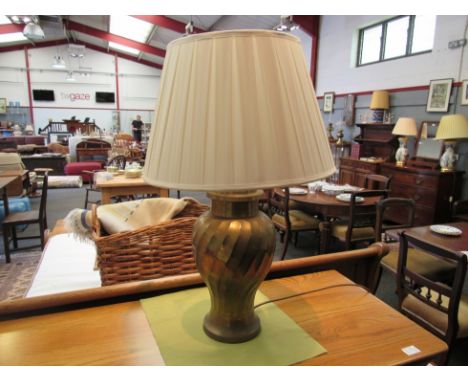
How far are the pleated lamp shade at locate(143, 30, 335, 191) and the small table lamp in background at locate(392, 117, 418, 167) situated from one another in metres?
4.23

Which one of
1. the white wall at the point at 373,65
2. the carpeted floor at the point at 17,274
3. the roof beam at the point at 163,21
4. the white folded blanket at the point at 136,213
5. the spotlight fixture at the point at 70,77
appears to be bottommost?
the carpeted floor at the point at 17,274

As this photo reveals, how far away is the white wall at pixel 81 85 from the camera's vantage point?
40.7ft

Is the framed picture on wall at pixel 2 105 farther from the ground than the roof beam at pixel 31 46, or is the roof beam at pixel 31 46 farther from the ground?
the roof beam at pixel 31 46

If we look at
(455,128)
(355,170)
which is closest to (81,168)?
(355,170)

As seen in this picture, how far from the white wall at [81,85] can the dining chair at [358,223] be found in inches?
446

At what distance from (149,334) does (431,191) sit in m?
3.98

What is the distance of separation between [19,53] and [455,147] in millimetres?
14093

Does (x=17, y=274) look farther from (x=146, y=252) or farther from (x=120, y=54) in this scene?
(x=120, y=54)

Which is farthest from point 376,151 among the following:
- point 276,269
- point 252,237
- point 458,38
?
point 252,237

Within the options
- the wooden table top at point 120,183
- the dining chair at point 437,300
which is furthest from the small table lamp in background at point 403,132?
the wooden table top at point 120,183

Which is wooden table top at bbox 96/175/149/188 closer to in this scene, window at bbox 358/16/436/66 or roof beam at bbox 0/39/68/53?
window at bbox 358/16/436/66

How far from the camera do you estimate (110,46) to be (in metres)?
12.8

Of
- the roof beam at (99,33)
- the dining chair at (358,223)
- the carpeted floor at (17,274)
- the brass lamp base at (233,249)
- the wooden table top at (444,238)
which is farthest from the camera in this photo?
the roof beam at (99,33)

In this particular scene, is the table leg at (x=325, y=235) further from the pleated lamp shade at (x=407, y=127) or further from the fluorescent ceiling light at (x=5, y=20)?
the fluorescent ceiling light at (x=5, y=20)
